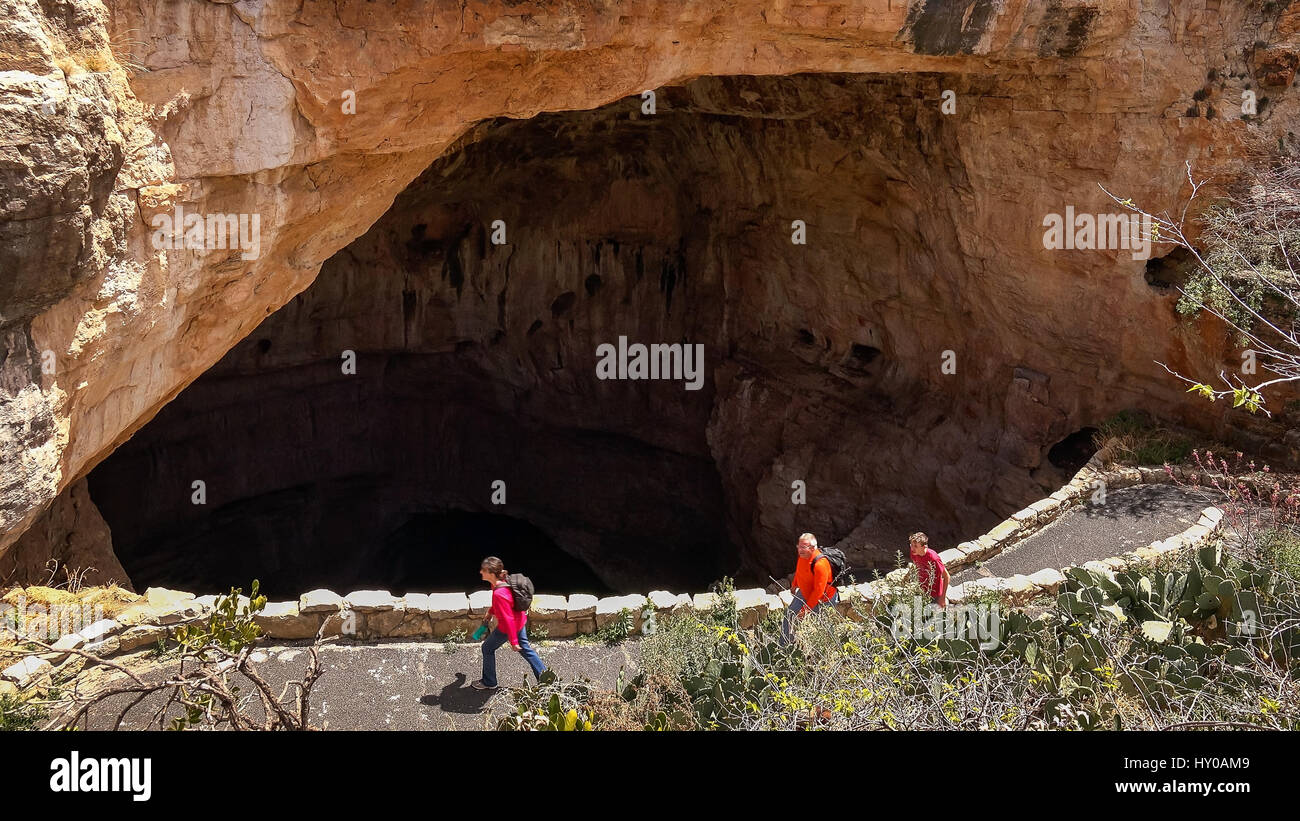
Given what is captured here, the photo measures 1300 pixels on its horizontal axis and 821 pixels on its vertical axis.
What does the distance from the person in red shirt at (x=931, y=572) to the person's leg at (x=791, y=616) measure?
3.22 ft

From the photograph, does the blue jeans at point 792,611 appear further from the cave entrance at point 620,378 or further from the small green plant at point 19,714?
the cave entrance at point 620,378

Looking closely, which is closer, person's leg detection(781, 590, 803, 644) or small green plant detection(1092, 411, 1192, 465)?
person's leg detection(781, 590, 803, 644)

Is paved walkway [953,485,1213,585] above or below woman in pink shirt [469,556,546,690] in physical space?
above

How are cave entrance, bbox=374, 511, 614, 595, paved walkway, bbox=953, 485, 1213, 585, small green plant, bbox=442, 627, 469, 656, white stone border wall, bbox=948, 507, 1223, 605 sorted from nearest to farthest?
small green plant, bbox=442, 627, 469, 656 → white stone border wall, bbox=948, 507, 1223, 605 → paved walkway, bbox=953, 485, 1213, 585 → cave entrance, bbox=374, 511, 614, 595

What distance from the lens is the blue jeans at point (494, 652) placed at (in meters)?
6.74

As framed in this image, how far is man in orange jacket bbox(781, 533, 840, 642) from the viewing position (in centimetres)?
713

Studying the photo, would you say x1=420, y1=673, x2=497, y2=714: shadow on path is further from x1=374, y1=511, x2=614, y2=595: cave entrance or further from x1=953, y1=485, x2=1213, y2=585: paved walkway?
x1=374, y1=511, x2=614, y2=595: cave entrance

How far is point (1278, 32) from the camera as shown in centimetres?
1041

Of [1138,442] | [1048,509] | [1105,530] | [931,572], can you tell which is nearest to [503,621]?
[931,572]

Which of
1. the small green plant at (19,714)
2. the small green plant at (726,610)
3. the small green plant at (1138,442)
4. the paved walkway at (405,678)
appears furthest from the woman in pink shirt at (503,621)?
the small green plant at (1138,442)

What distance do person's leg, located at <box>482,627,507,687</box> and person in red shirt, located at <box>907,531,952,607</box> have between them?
10.3 feet

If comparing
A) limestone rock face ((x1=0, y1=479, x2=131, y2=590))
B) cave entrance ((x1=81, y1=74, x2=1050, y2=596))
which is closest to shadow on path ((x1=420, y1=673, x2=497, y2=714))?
limestone rock face ((x1=0, y1=479, x2=131, y2=590))

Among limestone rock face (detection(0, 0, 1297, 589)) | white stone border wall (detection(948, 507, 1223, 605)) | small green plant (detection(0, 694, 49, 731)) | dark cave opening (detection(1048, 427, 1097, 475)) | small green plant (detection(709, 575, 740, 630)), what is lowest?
small green plant (detection(0, 694, 49, 731))

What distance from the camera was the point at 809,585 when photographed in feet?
23.5
